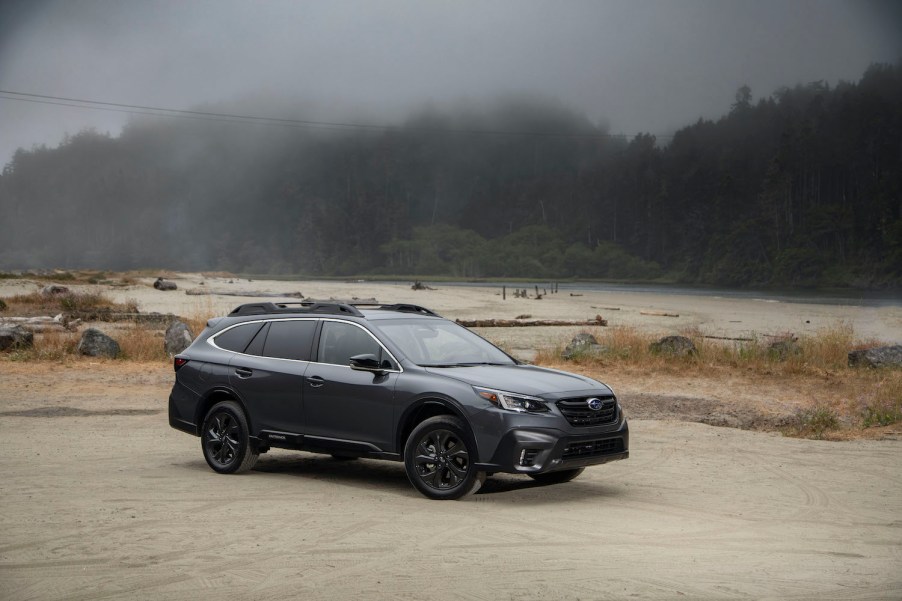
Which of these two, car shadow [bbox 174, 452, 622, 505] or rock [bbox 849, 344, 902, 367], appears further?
rock [bbox 849, 344, 902, 367]

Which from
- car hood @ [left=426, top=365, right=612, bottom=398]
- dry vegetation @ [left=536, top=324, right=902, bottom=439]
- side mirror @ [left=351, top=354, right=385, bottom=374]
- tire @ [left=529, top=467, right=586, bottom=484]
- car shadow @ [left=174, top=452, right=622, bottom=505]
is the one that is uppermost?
side mirror @ [left=351, top=354, right=385, bottom=374]

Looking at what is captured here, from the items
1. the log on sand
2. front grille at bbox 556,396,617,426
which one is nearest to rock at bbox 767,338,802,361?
front grille at bbox 556,396,617,426

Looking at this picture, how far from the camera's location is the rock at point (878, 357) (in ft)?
68.6

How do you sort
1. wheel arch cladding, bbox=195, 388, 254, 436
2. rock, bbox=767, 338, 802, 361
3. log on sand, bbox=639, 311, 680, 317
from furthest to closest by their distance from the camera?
1. log on sand, bbox=639, 311, 680, 317
2. rock, bbox=767, 338, 802, 361
3. wheel arch cladding, bbox=195, 388, 254, 436

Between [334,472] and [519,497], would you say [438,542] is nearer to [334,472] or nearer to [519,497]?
[519,497]

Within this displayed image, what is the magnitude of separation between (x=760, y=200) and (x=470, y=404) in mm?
176111

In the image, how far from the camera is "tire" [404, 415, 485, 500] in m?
9.30

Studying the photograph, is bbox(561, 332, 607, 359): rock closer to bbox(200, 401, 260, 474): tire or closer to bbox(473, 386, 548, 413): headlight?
bbox(200, 401, 260, 474): tire

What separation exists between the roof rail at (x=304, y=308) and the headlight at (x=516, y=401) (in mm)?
1919

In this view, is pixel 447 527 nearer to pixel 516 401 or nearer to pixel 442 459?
pixel 442 459

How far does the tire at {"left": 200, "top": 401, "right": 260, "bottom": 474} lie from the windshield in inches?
74.6

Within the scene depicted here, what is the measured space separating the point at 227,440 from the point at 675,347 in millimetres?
13821

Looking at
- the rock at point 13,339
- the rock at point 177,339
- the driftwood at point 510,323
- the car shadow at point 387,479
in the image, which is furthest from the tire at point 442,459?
the driftwood at point 510,323

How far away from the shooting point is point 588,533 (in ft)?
26.9
